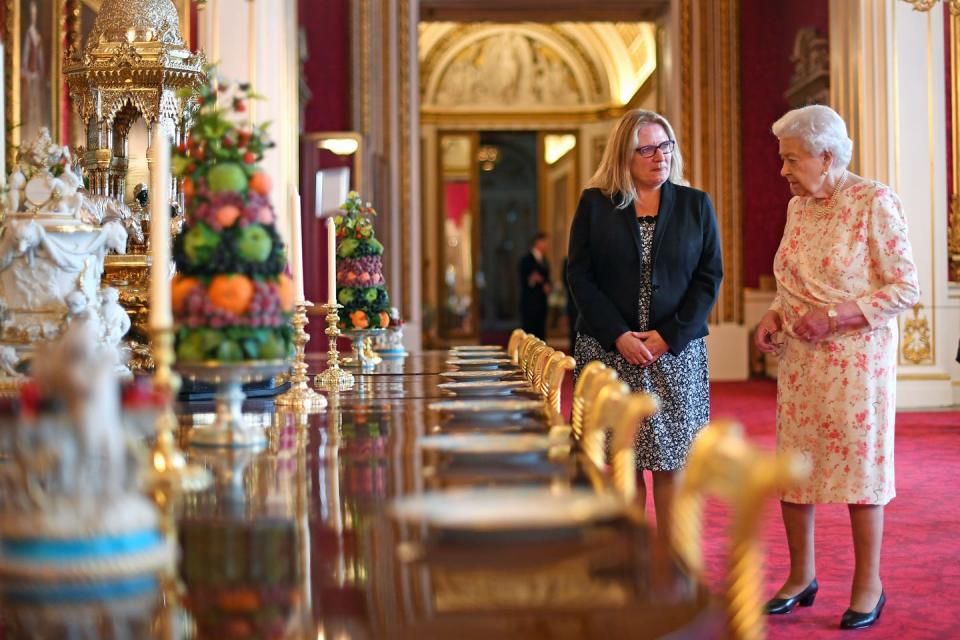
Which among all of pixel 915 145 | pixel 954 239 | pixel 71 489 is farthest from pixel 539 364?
pixel 954 239

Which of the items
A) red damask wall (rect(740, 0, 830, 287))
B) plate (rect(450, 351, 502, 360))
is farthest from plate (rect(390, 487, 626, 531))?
red damask wall (rect(740, 0, 830, 287))

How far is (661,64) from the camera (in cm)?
1440

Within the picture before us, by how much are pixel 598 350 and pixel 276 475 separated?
1.91 m

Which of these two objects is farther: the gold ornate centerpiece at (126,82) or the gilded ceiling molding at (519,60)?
the gilded ceiling molding at (519,60)

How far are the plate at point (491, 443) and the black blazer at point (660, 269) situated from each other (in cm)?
140

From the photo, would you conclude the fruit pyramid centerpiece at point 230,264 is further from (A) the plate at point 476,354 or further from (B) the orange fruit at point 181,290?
(A) the plate at point 476,354

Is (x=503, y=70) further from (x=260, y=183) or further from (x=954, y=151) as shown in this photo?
(x=260, y=183)

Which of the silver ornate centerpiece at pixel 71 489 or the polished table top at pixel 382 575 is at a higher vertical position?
the silver ornate centerpiece at pixel 71 489

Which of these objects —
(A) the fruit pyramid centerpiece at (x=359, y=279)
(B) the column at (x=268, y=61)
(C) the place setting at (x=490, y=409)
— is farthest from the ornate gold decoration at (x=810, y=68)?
(C) the place setting at (x=490, y=409)

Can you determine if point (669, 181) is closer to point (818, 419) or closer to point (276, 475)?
point (818, 419)

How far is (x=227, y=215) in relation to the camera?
6.59ft

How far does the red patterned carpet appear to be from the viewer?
3477mm

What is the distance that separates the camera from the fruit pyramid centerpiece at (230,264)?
6.50 feet

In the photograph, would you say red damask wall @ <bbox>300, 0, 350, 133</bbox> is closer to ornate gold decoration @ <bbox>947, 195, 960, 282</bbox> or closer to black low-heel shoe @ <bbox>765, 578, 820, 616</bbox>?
ornate gold decoration @ <bbox>947, 195, 960, 282</bbox>
